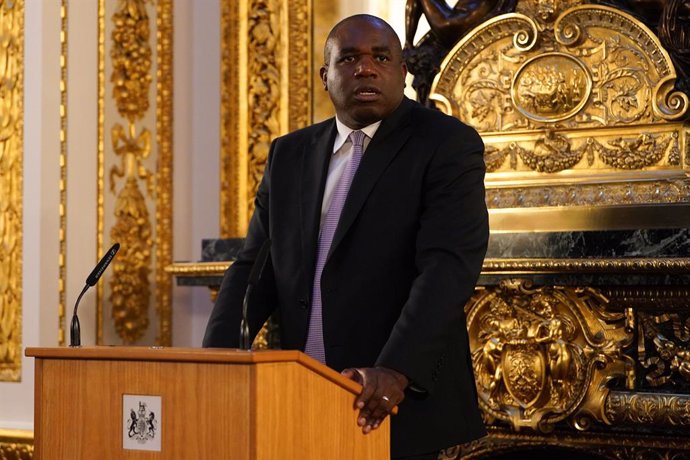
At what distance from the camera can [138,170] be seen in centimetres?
514

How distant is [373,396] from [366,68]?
0.68m

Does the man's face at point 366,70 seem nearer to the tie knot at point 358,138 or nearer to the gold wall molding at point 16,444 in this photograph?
the tie knot at point 358,138

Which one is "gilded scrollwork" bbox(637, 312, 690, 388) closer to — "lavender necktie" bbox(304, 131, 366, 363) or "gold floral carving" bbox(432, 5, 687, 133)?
"gold floral carving" bbox(432, 5, 687, 133)

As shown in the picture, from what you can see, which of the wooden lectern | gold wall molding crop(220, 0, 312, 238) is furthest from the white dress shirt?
gold wall molding crop(220, 0, 312, 238)

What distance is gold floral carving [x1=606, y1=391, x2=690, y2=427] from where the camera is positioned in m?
3.80

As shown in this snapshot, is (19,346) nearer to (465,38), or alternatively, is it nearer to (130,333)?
(130,333)

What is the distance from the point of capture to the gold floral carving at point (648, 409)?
380 cm

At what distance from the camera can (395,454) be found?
2408mm

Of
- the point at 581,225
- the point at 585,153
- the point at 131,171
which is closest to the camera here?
the point at 581,225

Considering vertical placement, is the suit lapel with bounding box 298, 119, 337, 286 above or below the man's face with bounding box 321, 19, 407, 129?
below

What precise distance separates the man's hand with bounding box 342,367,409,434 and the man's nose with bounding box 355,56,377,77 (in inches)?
24.2

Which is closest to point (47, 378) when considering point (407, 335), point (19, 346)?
point (407, 335)

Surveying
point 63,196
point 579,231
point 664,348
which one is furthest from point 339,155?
point 63,196

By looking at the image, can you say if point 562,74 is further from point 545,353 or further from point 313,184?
point 313,184
